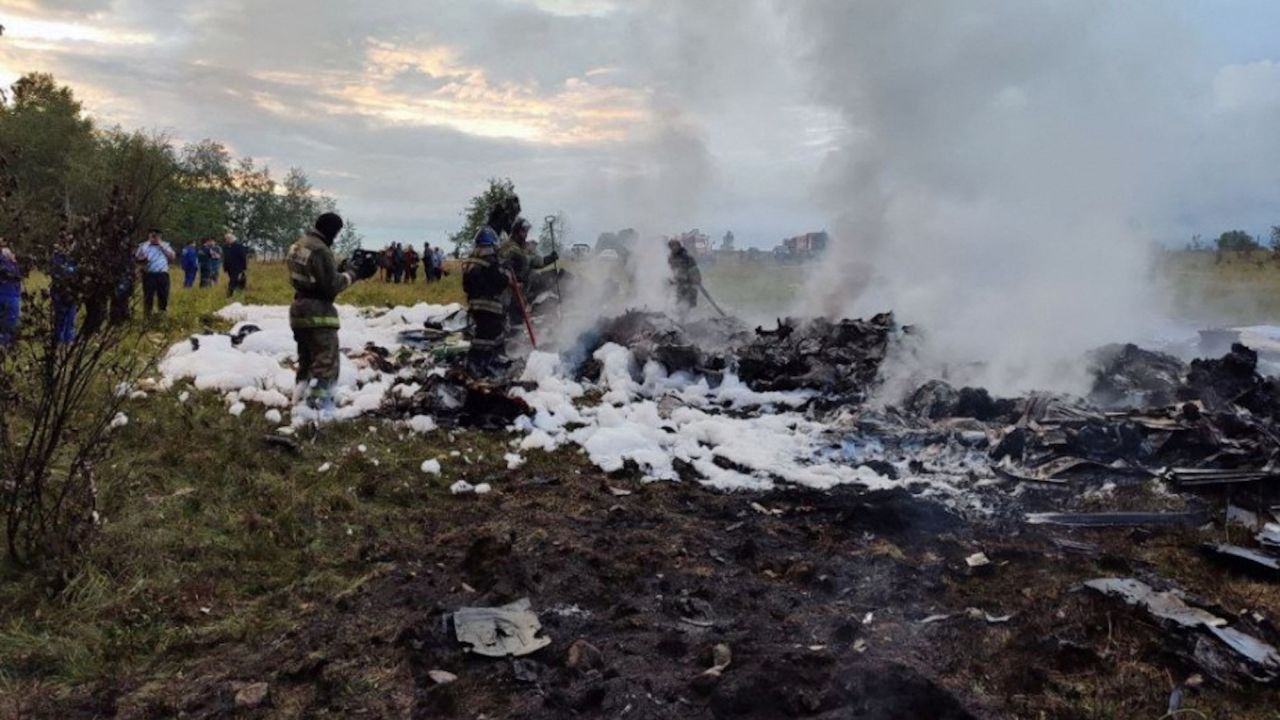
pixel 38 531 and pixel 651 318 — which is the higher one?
pixel 651 318

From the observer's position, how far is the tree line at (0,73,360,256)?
408 centimetres

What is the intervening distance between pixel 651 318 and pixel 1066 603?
8.54 m

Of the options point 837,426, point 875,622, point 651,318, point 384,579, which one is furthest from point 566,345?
point 875,622

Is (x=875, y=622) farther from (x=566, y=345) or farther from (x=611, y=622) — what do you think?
(x=566, y=345)

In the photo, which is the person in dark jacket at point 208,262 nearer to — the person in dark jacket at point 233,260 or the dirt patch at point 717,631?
the person in dark jacket at point 233,260

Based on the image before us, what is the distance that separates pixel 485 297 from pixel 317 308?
253 cm

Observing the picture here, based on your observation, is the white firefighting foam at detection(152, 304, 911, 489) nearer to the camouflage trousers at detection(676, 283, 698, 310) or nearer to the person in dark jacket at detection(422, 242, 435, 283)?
the camouflage trousers at detection(676, 283, 698, 310)

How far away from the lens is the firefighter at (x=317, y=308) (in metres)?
7.07

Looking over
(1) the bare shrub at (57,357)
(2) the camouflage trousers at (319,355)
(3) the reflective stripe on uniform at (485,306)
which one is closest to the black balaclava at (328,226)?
(2) the camouflage trousers at (319,355)

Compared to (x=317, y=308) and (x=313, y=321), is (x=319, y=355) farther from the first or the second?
(x=317, y=308)

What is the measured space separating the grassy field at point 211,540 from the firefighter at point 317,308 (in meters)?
0.49

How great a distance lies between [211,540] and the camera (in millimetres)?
4848

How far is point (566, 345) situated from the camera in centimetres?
1163

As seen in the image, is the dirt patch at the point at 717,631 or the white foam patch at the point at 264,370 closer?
the dirt patch at the point at 717,631
